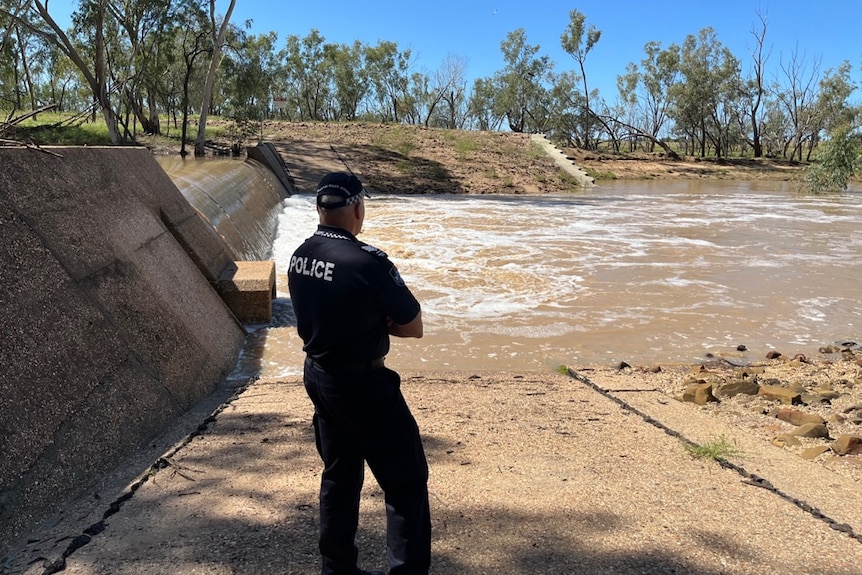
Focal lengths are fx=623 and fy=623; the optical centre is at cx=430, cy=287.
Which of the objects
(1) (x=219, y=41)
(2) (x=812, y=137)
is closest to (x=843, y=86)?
(2) (x=812, y=137)

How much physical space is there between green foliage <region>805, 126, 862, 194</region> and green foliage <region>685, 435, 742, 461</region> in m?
28.9

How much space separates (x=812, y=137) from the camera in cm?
5550

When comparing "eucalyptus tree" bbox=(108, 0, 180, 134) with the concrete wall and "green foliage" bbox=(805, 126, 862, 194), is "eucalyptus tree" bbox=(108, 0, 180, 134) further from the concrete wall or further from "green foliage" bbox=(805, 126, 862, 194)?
"green foliage" bbox=(805, 126, 862, 194)

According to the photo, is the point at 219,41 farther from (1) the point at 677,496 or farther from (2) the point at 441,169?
(1) the point at 677,496

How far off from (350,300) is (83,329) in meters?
2.32

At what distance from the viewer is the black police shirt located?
2.25 m

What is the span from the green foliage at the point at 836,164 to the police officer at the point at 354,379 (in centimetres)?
3122

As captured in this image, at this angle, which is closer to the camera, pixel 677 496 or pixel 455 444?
pixel 677 496

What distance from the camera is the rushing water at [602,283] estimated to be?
24.9 feet

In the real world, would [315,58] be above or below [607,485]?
above

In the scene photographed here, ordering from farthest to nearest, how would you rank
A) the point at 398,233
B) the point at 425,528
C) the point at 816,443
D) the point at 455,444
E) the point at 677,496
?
the point at 398,233 → the point at 816,443 → the point at 455,444 → the point at 677,496 → the point at 425,528

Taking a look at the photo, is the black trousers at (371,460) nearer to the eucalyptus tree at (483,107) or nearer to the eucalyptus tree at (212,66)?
the eucalyptus tree at (212,66)

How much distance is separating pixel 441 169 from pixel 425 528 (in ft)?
97.4

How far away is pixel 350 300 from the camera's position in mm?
2256
